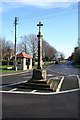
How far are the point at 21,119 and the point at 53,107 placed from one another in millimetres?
3284

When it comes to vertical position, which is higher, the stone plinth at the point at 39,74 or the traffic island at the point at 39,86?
the stone plinth at the point at 39,74

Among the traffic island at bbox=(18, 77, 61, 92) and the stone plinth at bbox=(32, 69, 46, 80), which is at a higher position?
the stone plinth at bbox=(32, 69, 46, 80)

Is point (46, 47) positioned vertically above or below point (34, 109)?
above

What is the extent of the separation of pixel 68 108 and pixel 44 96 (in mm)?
4622

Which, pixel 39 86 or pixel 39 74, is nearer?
pixel 39 86

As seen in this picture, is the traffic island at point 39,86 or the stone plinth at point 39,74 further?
the stone plinth at point 39,74

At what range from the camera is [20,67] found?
186 feet

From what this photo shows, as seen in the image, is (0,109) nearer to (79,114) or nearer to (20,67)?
(79,114)

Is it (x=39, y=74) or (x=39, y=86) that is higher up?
(x=39, y=74)

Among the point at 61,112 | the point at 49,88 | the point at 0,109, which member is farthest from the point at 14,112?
the point at 49,88

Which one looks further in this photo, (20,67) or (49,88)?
(20,67)

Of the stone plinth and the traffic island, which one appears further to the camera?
the stone plinth

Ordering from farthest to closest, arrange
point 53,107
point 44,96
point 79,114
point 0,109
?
point 44,96 < point 53,107 < point 0,109 < point 79,114

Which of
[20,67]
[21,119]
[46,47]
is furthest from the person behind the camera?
[46,47]
